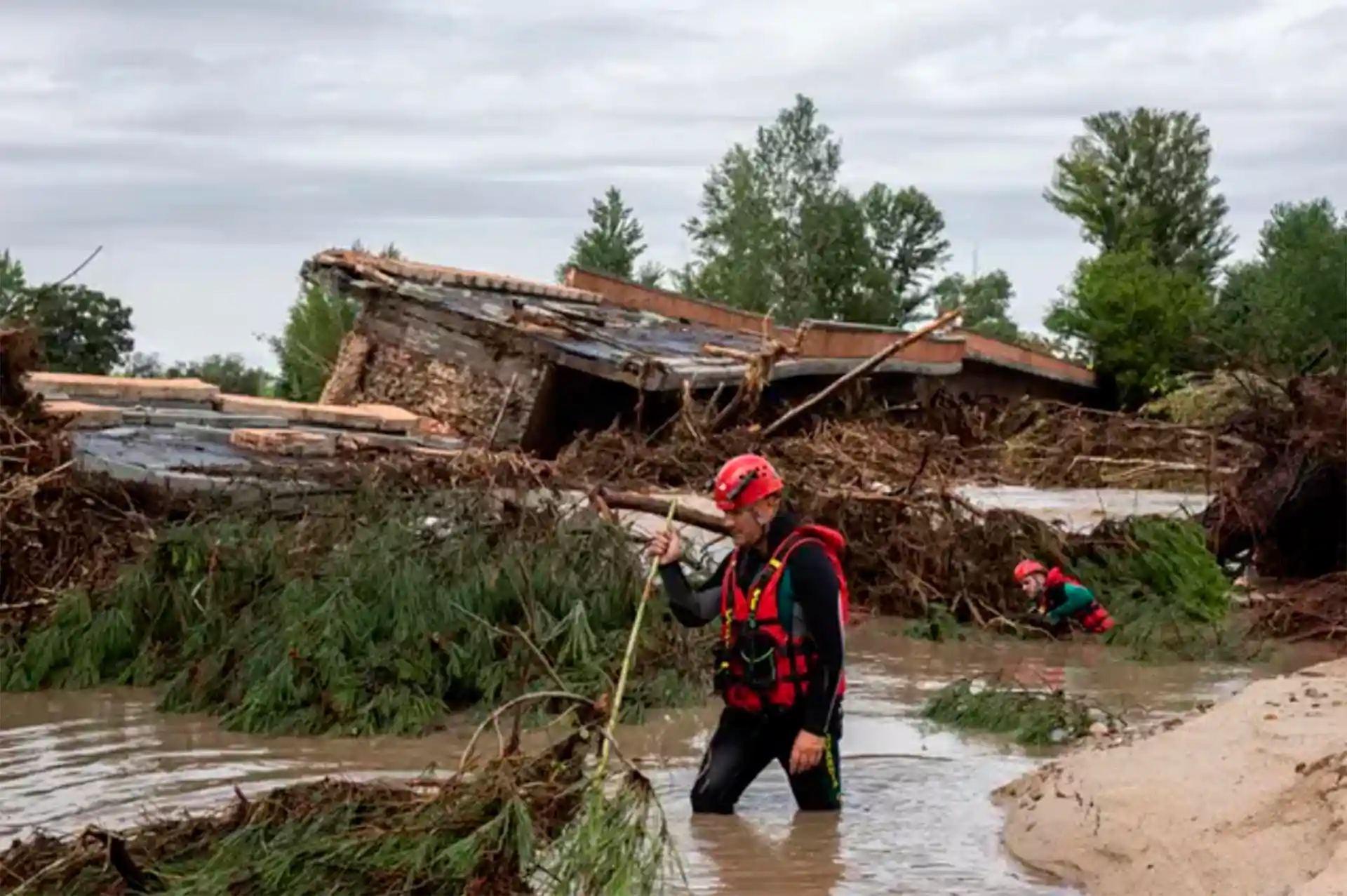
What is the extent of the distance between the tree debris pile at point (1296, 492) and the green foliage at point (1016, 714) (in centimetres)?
555

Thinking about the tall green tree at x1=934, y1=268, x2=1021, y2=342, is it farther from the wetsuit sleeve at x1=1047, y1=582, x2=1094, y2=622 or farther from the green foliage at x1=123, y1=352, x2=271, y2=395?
the wetsuit sleeve at x1=1047, y1=582, x2=1094, y2=622

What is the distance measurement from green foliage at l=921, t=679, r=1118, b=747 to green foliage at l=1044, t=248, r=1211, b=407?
28.6m

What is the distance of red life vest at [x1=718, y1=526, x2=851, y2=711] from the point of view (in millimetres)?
7332

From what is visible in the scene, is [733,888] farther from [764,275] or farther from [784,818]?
[764,275]

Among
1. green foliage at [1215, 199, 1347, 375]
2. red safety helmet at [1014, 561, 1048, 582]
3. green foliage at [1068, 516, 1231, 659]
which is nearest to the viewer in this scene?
green foliage at [1068, 516, 1231, 659]

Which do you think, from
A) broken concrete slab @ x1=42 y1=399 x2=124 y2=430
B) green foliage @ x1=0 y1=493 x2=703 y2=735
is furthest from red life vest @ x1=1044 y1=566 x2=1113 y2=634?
broken concrete slab @ x1=42 y1=399 x2=124 y2=430

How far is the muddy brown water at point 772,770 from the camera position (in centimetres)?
727

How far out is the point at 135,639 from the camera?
1177 centimetres

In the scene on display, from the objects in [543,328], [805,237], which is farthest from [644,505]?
[805,237]

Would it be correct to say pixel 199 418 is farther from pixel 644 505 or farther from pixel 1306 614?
pixel 644 505

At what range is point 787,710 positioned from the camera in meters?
7.48

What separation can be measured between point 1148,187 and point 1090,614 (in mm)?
46417

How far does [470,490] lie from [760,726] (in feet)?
15.6

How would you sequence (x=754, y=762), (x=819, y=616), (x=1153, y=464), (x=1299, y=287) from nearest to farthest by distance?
(x=819, y=616) < (x=754, y=762) < (x=1153, y=464) < (x=1299, y=287)
